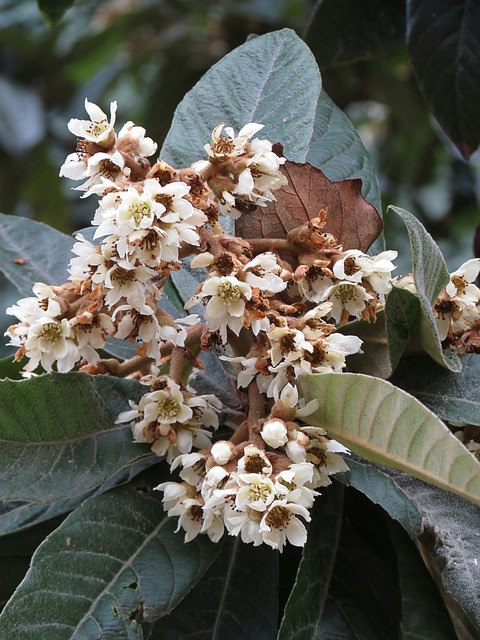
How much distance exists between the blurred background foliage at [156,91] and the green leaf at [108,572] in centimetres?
140

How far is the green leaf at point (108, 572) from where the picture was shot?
0.74 metres

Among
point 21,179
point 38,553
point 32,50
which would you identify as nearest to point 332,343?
point 38,553

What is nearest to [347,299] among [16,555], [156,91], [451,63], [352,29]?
[16,555]

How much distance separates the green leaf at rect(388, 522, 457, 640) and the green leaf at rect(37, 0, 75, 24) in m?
0.91

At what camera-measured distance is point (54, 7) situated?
1.32 metres

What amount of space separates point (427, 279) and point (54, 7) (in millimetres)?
839

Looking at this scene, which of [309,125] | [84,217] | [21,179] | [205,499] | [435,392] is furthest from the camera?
[84,217]

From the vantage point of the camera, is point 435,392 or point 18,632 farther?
point 435,392

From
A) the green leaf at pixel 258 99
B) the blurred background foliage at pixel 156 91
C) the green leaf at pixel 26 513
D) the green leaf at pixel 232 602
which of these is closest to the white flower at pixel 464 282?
the green leaf at pixel 258 99

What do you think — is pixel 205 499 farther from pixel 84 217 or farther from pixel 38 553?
pixel 84 217

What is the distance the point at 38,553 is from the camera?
766mm

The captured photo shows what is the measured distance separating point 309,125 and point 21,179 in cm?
181

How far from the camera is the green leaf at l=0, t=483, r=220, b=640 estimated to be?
739 millimetres

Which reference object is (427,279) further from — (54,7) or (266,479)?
(54,7)
